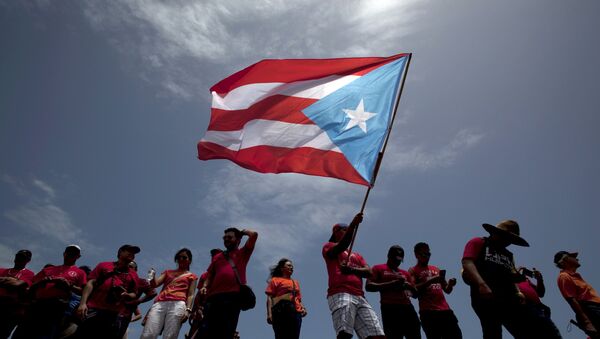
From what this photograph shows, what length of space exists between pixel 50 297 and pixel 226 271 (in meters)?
3.72

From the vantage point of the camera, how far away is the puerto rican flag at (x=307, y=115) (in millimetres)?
6180

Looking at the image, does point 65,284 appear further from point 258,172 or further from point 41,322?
point 258,172

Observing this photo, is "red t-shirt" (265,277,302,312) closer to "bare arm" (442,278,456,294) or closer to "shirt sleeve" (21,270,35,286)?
"bare arm" (442,278,456,294)

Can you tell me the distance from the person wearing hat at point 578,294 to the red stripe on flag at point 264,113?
6.15m

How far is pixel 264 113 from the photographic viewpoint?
7141 mm

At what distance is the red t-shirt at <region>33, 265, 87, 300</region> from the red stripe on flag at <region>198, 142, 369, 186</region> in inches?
142

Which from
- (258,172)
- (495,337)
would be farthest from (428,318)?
(258,172)

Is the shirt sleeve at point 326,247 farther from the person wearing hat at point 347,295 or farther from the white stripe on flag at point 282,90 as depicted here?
the white stripe on flag at point 282,90

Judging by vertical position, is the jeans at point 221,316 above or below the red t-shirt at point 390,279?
below

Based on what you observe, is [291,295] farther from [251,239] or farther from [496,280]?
[496,280]

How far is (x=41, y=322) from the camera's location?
6.63 meters

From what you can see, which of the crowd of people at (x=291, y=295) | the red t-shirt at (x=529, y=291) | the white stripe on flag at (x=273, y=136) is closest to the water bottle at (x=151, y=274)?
the crowd of people at (x=291, y=295)

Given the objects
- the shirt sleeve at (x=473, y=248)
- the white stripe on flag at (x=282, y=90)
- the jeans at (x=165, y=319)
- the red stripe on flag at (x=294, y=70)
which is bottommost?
the jeans at (x=165, y=319)

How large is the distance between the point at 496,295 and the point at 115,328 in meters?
6.00
